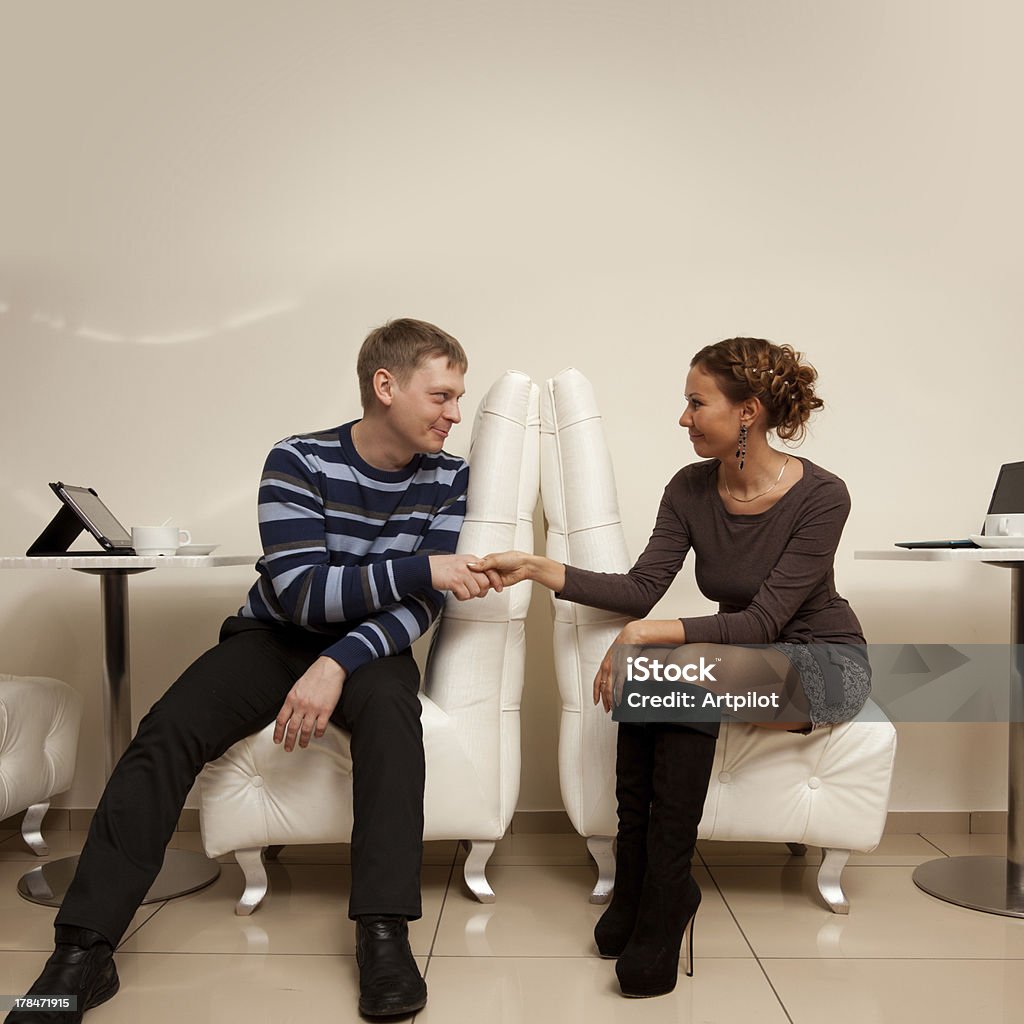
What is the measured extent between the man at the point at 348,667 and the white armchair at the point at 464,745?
74mm

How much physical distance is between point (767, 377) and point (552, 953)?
1129mm

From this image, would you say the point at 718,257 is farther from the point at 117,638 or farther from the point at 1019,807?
the point at 117,638

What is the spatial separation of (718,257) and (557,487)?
918mm

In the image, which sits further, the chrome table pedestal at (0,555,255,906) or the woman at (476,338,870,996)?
the chrome table pedestal at (0,555,255,906)

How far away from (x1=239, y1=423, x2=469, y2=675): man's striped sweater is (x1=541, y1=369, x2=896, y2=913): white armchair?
239 millimetres

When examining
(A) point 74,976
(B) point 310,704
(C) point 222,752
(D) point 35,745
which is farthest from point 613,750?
(D) point 35,745

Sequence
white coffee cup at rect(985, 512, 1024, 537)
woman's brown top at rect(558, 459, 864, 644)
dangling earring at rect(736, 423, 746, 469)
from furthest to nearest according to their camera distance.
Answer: white coffee cup at rect(985, 512, 1024, 537) < dangling earring at rect(736, 423, 746, 469) < woman's brown top at rect(558, 459, 864, 644)

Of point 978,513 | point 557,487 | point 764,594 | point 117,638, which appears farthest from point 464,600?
point 978,513

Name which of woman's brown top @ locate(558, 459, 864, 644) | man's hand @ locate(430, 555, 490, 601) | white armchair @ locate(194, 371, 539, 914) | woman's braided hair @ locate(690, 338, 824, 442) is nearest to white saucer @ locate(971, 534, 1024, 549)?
woman's brown top @ locate(558, 459, 864, 644)

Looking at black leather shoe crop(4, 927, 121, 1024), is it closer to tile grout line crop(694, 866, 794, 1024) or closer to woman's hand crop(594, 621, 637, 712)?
woman's hand crop(594, 621, 637, 712)

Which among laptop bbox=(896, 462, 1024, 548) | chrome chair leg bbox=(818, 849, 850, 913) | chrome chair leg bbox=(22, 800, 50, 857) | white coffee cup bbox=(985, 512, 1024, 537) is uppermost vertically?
laptop bbox=(896, 462, 1024, 548)

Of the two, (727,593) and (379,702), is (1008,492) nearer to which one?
(727,593)

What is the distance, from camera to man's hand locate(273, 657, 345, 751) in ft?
5.92

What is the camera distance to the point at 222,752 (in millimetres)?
1882
